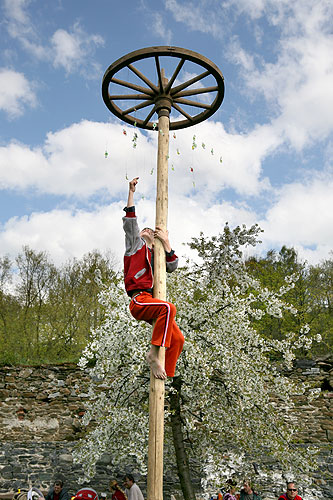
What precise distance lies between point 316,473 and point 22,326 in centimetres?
869

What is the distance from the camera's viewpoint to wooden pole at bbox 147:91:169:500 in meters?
2.68

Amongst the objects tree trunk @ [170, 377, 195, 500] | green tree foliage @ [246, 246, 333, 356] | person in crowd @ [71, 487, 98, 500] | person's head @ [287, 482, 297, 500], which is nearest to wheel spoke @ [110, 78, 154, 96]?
tree trunk @ [170, 377, 195, 500]

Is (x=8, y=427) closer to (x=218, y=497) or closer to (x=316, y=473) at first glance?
(x=218, y=497)

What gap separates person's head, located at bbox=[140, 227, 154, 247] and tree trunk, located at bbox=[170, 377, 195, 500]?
344 cm

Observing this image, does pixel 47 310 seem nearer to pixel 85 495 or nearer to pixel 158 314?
pixel 85 495

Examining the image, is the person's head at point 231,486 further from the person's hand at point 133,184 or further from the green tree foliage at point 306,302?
the green tree foliage at point 306,302

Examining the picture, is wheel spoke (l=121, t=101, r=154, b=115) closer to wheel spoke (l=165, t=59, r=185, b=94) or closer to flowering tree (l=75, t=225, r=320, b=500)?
wheel spoke (l=165, t=59, r=185, b=94)

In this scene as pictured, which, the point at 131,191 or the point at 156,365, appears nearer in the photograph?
the point at 156,365

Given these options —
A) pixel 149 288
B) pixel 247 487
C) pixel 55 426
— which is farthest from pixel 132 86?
pixel 55 426

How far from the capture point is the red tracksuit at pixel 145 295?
296 cm

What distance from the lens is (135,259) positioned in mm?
3193

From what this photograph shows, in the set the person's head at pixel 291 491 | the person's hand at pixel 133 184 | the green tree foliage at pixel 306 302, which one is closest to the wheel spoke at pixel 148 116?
the person's hand at pixel 133 184

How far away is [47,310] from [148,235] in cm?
1104

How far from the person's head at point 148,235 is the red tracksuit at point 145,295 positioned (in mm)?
78
